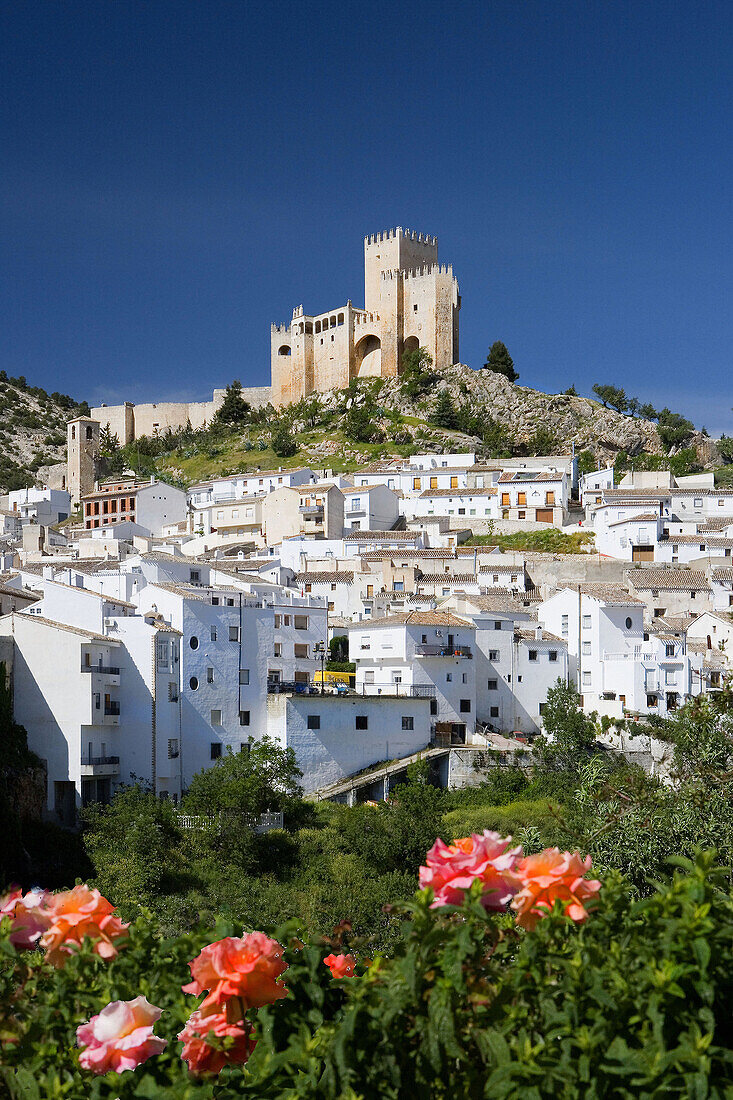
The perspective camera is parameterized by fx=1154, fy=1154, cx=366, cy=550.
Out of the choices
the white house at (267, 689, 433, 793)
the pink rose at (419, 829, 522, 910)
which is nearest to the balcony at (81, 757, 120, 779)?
the white house at (267, 689, 433, 793)

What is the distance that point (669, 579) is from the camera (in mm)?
55281

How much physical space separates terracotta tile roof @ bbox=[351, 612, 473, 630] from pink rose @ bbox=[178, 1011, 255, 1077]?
121ft

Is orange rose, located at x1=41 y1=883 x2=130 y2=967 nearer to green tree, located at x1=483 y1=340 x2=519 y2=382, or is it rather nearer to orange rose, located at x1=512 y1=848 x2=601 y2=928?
→ orange rose, located at x1=512 y1=848 x2=601 y2=928

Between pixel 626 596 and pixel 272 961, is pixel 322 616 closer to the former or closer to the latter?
pixel 626 596

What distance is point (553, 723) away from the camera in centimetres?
3944

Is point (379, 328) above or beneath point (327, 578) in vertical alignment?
above

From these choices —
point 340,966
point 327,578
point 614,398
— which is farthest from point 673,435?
point 340,966

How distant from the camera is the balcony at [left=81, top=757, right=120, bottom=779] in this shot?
104 feet

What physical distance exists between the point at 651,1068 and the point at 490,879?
83 cm

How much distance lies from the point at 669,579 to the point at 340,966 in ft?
173

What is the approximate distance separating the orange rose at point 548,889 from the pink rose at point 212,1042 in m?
1.13

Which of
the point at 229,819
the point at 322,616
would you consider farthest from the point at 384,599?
the point at 229,819

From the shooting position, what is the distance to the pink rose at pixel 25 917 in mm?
4637

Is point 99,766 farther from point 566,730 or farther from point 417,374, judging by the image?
point 417,374
